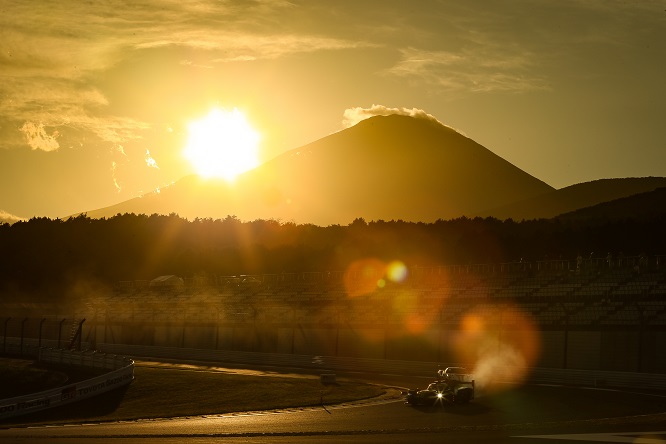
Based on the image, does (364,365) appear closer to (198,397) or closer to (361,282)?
(361,282)

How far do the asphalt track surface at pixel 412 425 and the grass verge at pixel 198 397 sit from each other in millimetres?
2870

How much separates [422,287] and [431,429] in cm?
4967

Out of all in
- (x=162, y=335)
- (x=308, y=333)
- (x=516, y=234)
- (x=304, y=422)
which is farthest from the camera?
(x=516, y=234)

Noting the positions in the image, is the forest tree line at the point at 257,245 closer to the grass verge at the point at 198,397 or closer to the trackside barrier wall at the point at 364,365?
the trackside barrier wall at the point at 364,365

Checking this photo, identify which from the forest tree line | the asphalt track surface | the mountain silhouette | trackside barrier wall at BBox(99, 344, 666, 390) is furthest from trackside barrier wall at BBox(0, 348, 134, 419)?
the mountain silhouette

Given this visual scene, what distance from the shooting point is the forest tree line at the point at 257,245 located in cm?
11862

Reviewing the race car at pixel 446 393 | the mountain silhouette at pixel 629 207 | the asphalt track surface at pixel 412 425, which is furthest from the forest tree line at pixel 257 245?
the race car at pixel 446 393

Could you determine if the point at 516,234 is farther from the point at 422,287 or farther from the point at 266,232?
the point at 266,232

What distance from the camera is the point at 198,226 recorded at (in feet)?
597

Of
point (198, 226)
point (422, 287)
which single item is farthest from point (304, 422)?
point (198, 226)

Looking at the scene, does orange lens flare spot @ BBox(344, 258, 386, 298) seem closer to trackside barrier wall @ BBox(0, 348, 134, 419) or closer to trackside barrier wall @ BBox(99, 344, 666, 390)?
trackside barrier wall @ BBox(99, 344, 666, 390)

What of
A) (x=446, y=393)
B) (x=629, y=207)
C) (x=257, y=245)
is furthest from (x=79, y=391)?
(x=629, y=207)

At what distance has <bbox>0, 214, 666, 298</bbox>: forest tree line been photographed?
11862 cm

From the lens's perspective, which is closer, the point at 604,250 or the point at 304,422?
the point at 304,422
